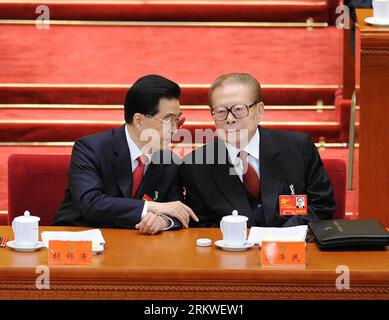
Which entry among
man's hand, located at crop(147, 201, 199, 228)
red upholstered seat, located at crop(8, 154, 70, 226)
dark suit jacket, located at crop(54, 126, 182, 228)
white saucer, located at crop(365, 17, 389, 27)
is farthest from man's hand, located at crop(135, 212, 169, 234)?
white saucer, located at crop(365, 17, 389, 27)

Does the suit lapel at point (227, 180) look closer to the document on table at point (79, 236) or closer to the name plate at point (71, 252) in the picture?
the document on table at point (79, 236)

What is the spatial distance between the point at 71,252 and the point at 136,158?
28.6 inches

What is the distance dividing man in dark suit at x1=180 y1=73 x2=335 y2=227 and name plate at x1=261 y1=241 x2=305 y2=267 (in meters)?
0.55

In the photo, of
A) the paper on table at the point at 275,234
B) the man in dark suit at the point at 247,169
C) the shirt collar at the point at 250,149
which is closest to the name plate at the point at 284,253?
the paper on table at the point at 275,234

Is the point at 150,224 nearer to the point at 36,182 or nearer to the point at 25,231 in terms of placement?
the point at 25,231

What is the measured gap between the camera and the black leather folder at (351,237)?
9.04 feet

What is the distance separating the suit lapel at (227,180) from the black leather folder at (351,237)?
0.38m

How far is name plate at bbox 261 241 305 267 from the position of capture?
2582 mm

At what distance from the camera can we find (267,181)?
3.20 metres

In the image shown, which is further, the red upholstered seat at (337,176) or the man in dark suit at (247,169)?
the red upholstered seat at (337,176)

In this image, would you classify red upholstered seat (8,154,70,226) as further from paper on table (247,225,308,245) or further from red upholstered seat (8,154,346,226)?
paper on table (247,225,308,245)

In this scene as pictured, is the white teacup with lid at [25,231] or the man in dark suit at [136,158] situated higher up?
the man in dark suit at [136,158]
